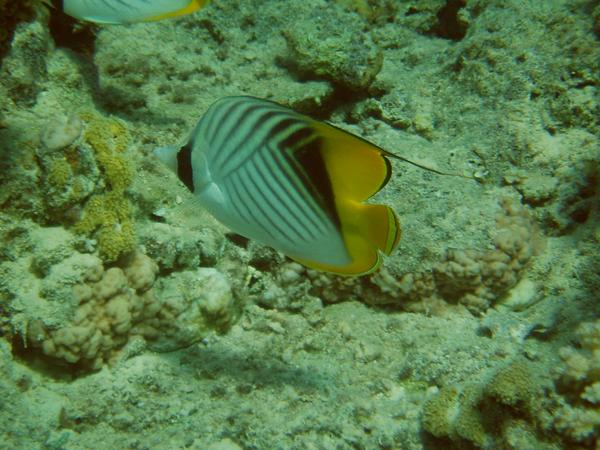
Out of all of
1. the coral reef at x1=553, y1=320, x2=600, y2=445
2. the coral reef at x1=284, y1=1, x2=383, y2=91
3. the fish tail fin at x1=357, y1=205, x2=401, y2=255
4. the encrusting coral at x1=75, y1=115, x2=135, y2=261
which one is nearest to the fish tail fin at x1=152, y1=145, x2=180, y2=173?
the fish tail fin at x1=357, y1=205, x2=401, y2=255

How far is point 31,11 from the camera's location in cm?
347

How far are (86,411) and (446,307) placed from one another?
98.0 inches

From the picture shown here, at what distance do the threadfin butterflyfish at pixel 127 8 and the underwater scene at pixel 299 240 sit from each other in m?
0.01

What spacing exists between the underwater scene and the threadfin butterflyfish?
1cm

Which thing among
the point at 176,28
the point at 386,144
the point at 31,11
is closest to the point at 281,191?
the point at 386,144

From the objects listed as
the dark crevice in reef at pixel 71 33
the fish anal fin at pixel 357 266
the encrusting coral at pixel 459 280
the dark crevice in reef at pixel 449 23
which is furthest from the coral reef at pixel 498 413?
the dark crevice in reef at pixel 449 23

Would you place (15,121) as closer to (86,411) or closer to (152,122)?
(152,122)

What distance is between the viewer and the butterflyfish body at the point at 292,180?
1.63 m

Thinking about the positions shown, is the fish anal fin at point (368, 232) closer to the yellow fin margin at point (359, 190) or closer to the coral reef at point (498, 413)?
the yellow fin margin at point (359, 190)

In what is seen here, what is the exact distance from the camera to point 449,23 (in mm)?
5695

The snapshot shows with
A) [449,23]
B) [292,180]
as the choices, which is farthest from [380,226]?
[449,23]

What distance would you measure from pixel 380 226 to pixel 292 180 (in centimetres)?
35

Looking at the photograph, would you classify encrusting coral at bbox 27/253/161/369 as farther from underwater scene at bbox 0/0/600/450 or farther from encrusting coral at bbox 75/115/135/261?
encrusting coral at bbox 75/115/135/261

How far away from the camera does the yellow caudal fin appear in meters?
1.58
